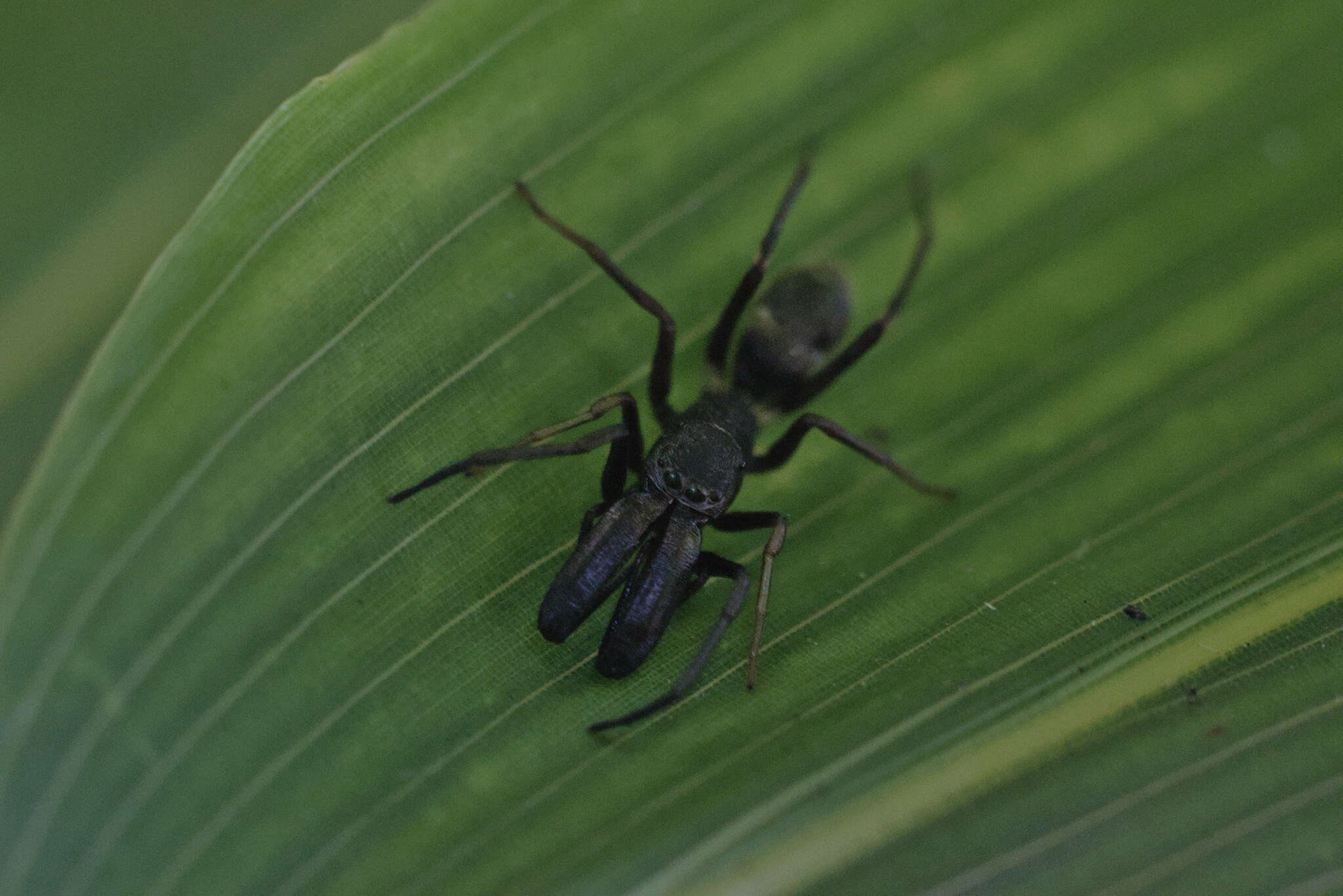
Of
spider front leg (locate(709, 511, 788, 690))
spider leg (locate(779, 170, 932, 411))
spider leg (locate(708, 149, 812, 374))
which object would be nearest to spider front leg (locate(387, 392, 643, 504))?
spider front leg (locate(709, 511, 788, 690))

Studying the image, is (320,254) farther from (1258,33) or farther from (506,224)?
(1258,33)

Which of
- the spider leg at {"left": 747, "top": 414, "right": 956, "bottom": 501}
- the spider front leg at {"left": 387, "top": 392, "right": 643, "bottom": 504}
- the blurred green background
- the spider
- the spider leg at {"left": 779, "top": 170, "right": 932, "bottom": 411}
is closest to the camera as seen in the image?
the spider

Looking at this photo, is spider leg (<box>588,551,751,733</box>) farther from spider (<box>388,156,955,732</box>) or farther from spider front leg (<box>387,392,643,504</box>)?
spider front leg (<box>387,392,643,504</box>)

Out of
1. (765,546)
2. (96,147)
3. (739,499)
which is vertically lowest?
(739,499)

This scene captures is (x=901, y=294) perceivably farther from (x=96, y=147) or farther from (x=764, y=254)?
(x=96, y=147)

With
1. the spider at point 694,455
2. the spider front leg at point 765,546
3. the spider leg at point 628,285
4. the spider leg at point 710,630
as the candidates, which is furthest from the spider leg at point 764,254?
the spider leg at point 710,630

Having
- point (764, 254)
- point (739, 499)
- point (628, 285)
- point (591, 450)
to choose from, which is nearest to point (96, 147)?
point (628, 285)

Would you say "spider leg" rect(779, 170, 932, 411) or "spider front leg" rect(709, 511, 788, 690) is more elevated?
"spider leg" rect(779, 170, 932, 411)
